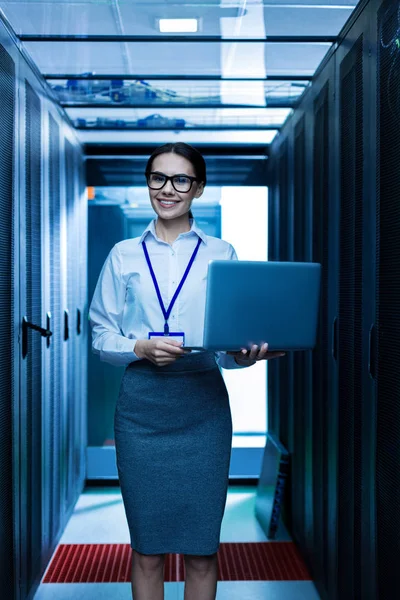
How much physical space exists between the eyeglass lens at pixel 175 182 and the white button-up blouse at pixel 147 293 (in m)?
0.14

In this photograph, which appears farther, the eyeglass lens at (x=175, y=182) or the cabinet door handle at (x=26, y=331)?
the cabinet door handle at (x=26, y=331)

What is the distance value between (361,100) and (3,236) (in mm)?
1202

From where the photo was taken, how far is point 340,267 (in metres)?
2.41

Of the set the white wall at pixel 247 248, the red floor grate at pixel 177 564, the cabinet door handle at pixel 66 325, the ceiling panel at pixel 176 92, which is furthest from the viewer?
the white wall at pixel 247 248

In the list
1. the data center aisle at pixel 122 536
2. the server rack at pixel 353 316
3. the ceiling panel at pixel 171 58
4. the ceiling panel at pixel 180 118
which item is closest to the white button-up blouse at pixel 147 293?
the server rack at pixel 353 316

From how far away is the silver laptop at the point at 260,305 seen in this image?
5.53 feet

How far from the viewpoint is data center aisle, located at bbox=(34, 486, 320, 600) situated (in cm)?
283

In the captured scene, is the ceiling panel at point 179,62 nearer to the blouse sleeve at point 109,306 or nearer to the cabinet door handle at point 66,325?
the blouse sleeve at point 109,306

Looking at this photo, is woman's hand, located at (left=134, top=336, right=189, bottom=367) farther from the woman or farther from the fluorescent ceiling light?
the fluorescent ceiling light

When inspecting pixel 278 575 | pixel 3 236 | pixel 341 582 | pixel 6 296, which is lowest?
pixel 278 575

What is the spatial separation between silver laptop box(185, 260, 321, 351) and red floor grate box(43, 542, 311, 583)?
5.46 ft

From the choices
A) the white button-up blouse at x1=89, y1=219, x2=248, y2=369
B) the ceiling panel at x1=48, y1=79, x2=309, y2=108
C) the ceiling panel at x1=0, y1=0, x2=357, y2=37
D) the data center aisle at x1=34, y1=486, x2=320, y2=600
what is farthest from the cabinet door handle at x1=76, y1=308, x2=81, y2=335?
the white button-up blouse at x1=89, y1=219, x2=248, y2=369

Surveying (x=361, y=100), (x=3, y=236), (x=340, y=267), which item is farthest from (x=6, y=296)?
(x=361, y=100)

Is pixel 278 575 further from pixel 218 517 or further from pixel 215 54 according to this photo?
pixel 215 54
